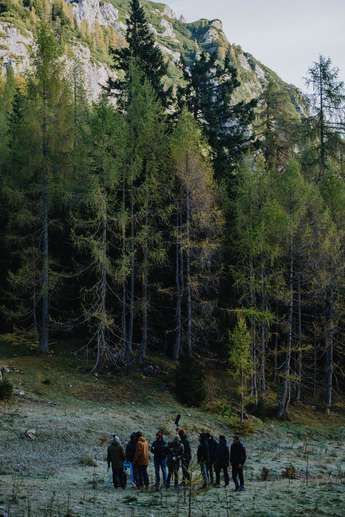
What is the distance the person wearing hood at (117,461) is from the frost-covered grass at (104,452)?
1.22 ft

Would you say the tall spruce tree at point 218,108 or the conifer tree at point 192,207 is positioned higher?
the tall spruce tree at point 218,108

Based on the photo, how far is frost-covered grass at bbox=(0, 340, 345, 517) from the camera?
1167 centimetres

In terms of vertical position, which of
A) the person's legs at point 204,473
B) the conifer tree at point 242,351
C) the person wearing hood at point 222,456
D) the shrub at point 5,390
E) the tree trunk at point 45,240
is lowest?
the person's legs at point 204,473

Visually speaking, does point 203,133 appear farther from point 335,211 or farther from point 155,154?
point 335,211

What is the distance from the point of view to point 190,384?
2722 centimetres

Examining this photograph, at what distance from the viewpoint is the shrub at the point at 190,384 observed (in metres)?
27.1

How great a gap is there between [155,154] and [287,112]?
14.4 meters

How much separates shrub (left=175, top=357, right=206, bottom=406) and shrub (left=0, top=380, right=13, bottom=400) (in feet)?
29.7

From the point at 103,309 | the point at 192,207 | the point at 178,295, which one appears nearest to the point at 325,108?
the point at 192,207

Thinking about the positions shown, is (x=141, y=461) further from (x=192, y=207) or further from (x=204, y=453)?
(x=192, y=207)

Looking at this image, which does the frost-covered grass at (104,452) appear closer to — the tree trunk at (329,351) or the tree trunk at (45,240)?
the tree trunk at (45,240)

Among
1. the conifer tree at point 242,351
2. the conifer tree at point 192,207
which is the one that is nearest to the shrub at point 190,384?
the conifer tree at point 242,351

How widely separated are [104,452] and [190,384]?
9.28 m

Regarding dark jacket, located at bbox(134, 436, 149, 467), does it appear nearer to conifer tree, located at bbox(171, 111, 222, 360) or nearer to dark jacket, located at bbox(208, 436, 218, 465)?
dark jacket, located at bbox(208, 436, 218, 465)
